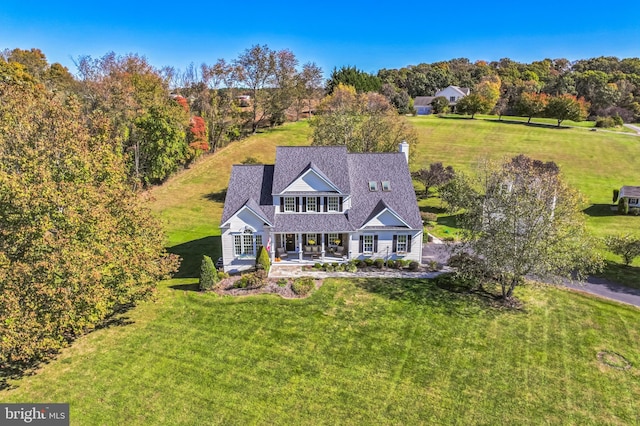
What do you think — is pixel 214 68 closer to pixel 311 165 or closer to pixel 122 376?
pixel 311 165

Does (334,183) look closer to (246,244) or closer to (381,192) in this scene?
(381,192)

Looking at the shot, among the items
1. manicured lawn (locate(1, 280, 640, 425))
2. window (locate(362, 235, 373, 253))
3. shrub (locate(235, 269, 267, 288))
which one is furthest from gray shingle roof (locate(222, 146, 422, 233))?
manicured lawn (locate(1, 280, 640, 425))

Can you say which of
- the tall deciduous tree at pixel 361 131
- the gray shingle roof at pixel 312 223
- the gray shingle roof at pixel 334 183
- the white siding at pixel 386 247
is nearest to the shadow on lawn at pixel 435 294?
the white siding at pixel 386 247

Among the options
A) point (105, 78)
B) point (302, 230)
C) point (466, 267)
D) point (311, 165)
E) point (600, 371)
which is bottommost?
point (600, 371)

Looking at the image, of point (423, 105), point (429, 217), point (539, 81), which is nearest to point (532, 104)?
point (423, 105)

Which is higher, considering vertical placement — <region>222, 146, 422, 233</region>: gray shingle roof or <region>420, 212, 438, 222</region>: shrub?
<region>222, 146, 422, 233</region>: gray shingle roof

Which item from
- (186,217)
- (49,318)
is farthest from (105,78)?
(49,318)

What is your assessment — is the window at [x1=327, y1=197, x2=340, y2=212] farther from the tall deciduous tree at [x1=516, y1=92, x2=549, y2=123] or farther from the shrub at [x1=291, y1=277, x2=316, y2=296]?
the tall deciduous tree at [x1=516, y1=92, x2=549, y2=123]

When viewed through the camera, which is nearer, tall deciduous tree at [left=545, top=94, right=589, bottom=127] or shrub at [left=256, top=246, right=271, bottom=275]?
shrub at [left=256, top=246, right=271, bottom=275]
